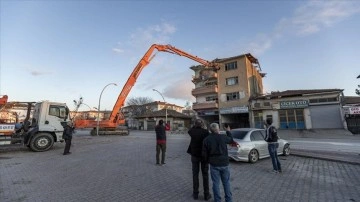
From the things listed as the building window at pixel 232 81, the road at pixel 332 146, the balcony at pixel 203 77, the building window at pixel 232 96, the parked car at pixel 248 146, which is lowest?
the road at pixel 332 146

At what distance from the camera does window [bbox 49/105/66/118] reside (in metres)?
15.3

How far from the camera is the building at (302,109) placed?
31766 mm

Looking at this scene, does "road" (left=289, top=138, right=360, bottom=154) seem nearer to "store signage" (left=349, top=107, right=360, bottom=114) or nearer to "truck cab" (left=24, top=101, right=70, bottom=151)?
"store signage" (left=349, top=107, right=360, bottom=114)

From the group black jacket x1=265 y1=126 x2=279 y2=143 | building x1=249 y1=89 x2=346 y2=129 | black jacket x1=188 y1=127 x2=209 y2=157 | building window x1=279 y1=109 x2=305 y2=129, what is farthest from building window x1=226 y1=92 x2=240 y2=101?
black jacket x1=188 y1=127 x2=209 y2=157

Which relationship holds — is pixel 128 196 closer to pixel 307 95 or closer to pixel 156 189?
pixel 156 189

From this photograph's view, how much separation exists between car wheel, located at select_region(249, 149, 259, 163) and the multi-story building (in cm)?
2993

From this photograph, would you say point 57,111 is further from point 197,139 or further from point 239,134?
point 197,139

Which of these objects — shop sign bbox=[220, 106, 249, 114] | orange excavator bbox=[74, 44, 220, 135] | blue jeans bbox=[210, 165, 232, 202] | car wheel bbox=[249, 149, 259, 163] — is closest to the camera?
blue jeans bbox=[210, 165, 232, 202]

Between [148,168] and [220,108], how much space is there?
3467 cm

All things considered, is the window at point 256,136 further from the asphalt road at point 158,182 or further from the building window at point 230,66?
the building window at point 230,66

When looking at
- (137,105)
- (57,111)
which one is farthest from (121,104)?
(137,105)

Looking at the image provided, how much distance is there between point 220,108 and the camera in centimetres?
4269

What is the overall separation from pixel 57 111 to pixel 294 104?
101ft

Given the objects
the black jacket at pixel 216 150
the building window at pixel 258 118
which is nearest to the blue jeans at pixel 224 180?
the black jacket at pixel 216 150
